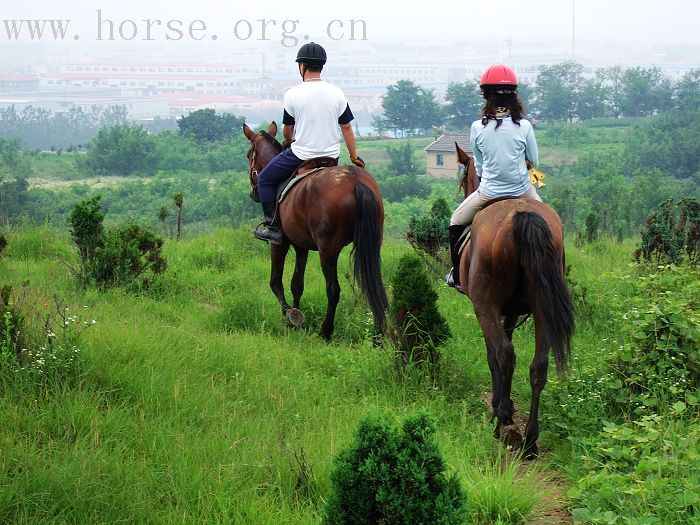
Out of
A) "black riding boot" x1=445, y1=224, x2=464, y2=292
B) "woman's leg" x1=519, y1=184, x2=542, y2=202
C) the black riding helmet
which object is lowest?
"black riding boot" x1=445, y1=224, x2=464, y2=292

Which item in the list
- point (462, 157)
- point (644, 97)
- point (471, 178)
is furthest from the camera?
point (644, 97)

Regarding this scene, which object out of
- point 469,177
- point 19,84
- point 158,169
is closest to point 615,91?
point 158,169

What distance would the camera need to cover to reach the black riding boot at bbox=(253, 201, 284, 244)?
9047 millimetres

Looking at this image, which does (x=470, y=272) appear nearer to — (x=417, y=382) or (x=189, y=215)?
(x=417, y=382)

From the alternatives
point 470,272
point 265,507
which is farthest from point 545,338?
point 265,507

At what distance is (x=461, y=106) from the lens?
321 feet

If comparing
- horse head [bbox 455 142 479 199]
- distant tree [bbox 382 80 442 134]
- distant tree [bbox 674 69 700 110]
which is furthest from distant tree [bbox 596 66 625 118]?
horse head [bbox 455 142 479 199]

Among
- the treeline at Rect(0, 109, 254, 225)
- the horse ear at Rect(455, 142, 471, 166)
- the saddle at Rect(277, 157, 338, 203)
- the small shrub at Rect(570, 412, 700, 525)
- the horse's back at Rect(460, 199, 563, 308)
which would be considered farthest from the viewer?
the treeline at Rect(0, 109, 254, 225)

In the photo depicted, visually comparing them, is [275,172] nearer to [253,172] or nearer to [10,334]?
[253,172]

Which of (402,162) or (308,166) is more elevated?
(308,166)

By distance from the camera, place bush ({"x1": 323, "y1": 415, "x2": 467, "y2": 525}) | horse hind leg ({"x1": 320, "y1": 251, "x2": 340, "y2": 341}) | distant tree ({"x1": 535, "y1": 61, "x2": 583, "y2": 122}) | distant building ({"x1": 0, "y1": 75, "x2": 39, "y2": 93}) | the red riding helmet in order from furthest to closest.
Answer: distant building ({"x1": 0, "y1": 75, "x2": 39, "y2": 93}), distant tree ({"x1": 535, "y1": 61, "x2": 583, "y2": 122}), horse hind leg ({"x1": 320, "y1": 251, "x2": 340, "y2": 341}), the red riding helmet, bush ({"x1": 323, "y1": 415, "x2": 467, "y2": 525})

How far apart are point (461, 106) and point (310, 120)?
300ft

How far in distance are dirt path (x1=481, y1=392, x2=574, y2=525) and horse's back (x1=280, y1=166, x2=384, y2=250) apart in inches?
Answer: 99.6

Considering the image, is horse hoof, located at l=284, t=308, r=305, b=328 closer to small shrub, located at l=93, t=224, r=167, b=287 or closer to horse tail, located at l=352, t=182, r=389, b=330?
horse tail, located at l=352, t=182, r=389, b=330
